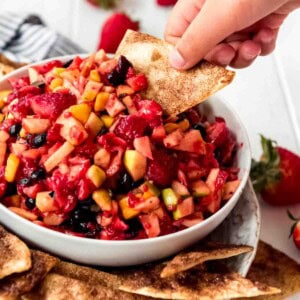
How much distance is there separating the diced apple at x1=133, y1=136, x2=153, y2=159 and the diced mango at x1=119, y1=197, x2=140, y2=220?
0.50 feet

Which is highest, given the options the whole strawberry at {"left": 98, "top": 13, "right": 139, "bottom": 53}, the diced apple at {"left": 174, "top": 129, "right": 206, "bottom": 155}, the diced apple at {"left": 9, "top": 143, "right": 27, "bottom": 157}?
the diced apple at {"left": 174, "top": 129, "right": 206, "bottom": 155}

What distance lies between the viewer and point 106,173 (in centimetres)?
201

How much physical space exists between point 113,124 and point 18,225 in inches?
17.0

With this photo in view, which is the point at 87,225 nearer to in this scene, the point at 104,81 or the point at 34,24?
the point at 104,81

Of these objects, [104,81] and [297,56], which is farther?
[297,56]

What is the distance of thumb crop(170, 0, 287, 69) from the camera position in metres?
1.87

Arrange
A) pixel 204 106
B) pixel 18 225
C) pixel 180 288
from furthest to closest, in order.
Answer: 1. pixel 204 106
2. pixel 18 225
3. pixel 180 288

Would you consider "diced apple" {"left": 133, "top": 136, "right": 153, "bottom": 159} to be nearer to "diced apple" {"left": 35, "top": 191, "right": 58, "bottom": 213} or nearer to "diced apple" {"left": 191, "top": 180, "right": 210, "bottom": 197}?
"diced apple" {"left": 191, "top": 180, "right": 210, "bottom": 197}

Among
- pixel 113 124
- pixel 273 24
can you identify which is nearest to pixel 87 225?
pixel 113 124

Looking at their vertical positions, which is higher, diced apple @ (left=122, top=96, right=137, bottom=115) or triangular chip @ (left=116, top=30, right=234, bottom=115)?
triangular chip @ (left=116, top=30, right=234, bottom=115)

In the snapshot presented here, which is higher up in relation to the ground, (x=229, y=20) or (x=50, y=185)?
(x=229, y=20)

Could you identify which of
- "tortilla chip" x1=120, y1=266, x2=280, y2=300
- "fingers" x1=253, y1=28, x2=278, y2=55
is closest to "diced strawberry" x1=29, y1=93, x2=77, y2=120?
"tortilla chip" x1=120, y1=266, x2=280, y2=300

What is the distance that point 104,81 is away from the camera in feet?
7.23

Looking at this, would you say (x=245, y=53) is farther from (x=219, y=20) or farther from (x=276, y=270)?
(x=276, y=270)
